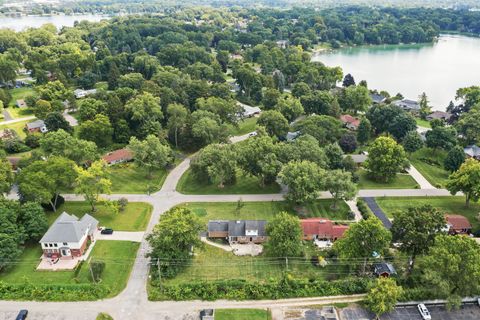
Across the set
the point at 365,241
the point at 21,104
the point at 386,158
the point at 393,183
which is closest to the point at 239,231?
the point at 365,241

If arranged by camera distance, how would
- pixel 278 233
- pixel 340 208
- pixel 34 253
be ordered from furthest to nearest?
pixel 340 208 < pixel 34 253 < pixel 278 233

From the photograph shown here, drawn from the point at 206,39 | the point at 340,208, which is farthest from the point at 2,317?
the point at 206,39

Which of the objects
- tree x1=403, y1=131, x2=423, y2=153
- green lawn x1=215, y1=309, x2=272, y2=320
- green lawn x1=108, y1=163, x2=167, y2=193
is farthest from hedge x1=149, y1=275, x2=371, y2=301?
tree x1=403, y1=131, x2=423, y2=153

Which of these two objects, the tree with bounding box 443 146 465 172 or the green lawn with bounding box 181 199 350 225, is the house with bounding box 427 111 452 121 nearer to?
the tree with bounding box 443 146 465 172

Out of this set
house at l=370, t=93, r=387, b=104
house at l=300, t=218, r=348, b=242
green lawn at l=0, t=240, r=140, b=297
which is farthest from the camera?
house at l=370, t=93, r=387, b=104

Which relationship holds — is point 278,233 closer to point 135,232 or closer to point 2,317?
point 135,232

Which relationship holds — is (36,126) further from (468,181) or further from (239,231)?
(468,181)
